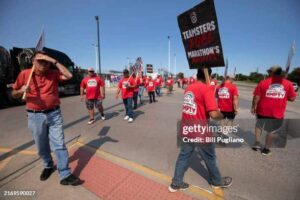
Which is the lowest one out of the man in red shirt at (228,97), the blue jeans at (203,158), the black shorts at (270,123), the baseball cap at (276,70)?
the blue jeans at (203,158)

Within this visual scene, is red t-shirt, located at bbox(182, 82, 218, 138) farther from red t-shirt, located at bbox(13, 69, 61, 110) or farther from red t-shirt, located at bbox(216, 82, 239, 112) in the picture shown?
red t-shirt, located at bbox(216, 82, 239, 112)

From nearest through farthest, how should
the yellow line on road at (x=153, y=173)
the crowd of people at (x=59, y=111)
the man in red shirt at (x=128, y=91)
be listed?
the crowd of people at (x=59, y=111)
the yellow line on road at (x=153, y=173)
the man in red shirt at (x=128, y=91)

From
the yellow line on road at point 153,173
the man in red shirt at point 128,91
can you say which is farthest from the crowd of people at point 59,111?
the man in red shirt at point 128,91

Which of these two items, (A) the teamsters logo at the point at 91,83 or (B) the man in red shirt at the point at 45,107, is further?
(A) the teamsters logo at the point at 91,83

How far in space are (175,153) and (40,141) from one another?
2.56m

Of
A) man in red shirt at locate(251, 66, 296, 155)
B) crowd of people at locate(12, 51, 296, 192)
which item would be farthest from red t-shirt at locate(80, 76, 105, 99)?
man in red shirt at locate(251, 66, 296, 155)

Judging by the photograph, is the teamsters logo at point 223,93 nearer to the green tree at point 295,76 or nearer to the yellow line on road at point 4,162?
the yellow line on road at point 4,162

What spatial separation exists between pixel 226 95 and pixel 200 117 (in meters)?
2.32

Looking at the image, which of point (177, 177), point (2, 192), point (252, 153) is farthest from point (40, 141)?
point (252, 153)

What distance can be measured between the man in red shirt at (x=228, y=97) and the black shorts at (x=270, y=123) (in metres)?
0.63

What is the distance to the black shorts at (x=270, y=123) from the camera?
148 inches

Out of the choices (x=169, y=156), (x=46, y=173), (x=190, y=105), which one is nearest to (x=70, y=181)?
(x=46, y=173)

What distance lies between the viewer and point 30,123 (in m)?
2.83

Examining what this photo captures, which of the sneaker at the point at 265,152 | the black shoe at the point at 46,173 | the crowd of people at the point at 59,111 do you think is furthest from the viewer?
the sneaker at the point at 265,152
